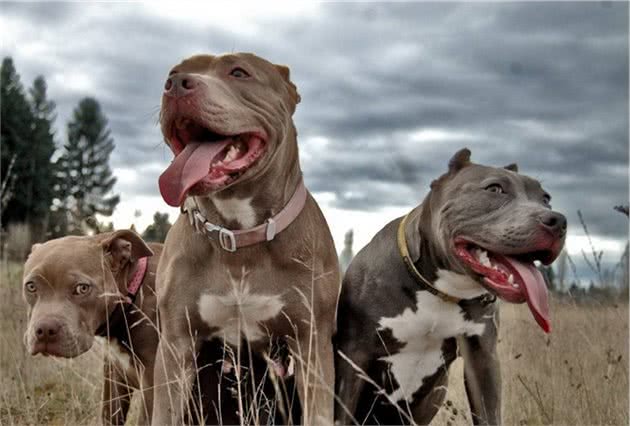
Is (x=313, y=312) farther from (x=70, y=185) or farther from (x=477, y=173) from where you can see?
(x=70, y=185)

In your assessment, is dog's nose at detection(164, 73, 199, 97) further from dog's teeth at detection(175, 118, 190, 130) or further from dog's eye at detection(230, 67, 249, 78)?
dog's eye at detection(230, 67, 249, 78)

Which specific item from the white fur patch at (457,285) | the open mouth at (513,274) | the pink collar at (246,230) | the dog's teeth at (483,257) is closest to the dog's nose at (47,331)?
the pink collar at (246,230)

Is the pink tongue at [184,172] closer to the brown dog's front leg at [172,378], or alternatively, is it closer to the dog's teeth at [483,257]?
the brown dog's front leg at [172,378]

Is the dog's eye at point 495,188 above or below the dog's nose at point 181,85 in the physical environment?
below

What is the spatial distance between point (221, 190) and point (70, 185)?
162 feet

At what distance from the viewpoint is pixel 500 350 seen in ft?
30.2

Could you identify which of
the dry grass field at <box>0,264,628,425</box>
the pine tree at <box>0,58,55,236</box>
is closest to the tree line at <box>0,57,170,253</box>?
the pine tree at <box>0,58,55,236</box>

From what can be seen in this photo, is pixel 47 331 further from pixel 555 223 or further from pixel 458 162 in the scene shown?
pixel 555 223

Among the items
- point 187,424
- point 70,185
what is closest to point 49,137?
point 70,185

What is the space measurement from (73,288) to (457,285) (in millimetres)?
2463

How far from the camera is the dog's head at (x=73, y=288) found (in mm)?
5336

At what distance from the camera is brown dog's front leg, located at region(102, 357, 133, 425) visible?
605 cm

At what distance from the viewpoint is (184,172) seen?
4.40 meters

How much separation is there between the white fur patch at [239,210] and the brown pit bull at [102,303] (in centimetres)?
93
